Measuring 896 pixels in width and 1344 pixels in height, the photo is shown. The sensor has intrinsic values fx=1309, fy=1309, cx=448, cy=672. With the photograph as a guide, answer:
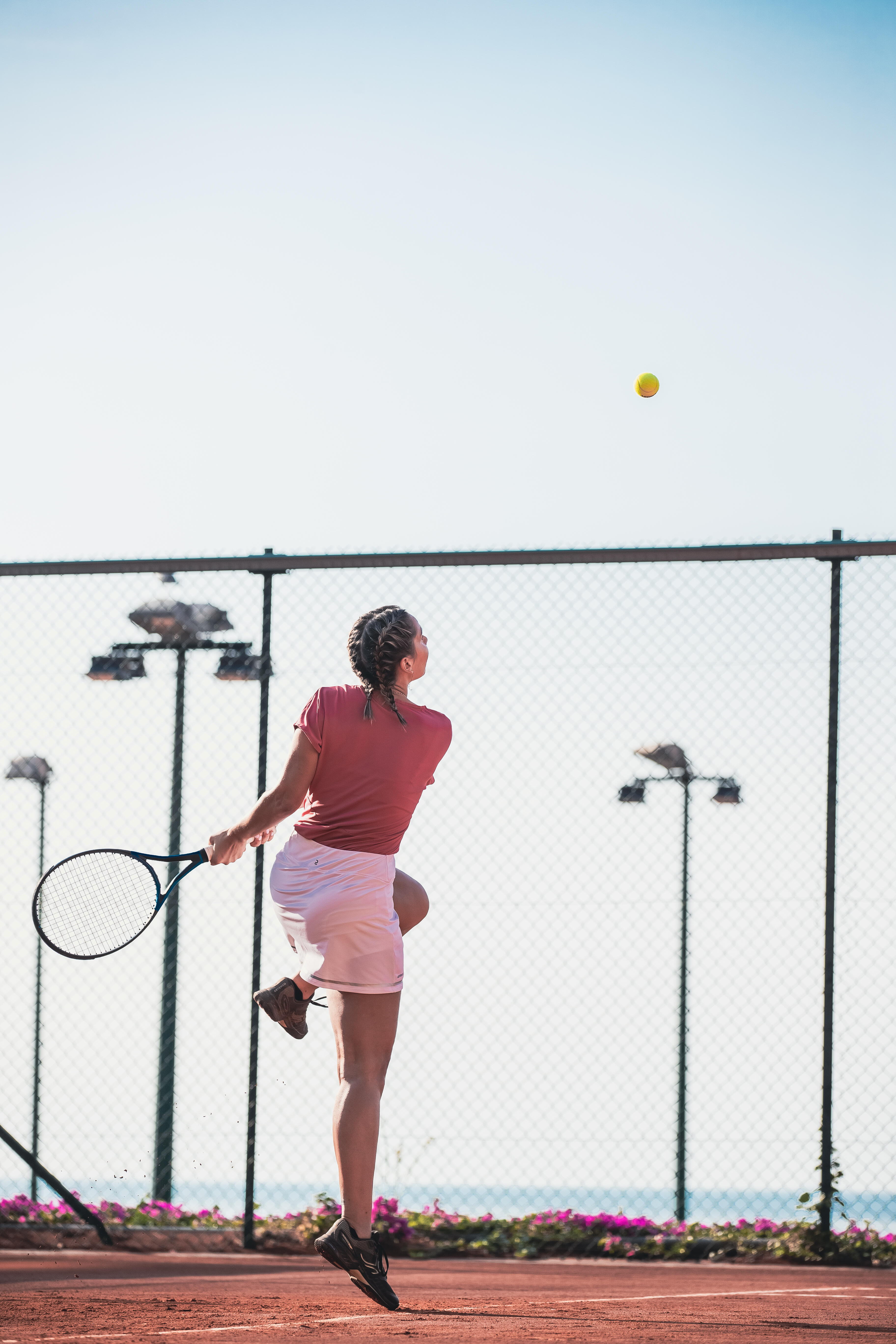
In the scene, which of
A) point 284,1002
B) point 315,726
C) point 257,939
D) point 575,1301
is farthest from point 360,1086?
point 257,939

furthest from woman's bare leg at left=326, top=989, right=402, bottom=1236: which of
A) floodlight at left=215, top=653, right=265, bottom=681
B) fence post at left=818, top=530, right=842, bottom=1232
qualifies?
floodlight at left=215, top=653, right=265, bottom=681

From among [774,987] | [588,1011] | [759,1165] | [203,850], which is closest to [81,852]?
[203,850]

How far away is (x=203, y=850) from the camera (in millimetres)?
3635

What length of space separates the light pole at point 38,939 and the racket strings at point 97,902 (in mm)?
2357

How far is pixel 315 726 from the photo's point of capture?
338 cm

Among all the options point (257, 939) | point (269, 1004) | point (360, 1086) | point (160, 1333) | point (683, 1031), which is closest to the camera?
point (160, 1333)

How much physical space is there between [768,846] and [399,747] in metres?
2.59

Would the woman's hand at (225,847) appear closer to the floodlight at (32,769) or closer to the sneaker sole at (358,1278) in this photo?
the sneaker sole at (358,1278)

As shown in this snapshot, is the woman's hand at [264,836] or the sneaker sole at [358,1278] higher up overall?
the woman's hand at [264,836]

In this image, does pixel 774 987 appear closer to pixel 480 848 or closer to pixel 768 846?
pixel 768 846

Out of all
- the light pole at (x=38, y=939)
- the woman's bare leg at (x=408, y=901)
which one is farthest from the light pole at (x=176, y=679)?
the woman's bare leg at (x=408, y=901)

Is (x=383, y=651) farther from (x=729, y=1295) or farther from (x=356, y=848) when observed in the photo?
(x=729, y=1295)

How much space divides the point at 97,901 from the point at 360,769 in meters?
1.15

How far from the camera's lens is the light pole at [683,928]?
6.42m
